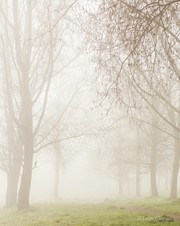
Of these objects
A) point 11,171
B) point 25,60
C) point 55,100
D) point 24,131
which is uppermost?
point 55,100

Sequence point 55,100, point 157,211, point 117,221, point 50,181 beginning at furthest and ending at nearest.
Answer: point 50,181, point 55,100, point 157,211, point 117,221

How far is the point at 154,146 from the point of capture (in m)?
27.5

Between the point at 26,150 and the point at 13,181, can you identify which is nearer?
the point at 26,150

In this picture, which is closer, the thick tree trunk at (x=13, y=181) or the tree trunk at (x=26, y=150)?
the tree trunk at (x=26, y=150)

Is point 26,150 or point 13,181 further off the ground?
point 26,150

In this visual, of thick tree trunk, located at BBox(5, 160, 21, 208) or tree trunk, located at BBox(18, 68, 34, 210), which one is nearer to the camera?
tree trunk, located at BBox(18, 68, 34, 210)

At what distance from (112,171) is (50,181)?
25789 millimetres

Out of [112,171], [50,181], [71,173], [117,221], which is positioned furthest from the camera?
[71,173]

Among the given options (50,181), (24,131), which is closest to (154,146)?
(24,131)

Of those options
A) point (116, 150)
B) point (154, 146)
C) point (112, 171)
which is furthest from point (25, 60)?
point (112, 171)

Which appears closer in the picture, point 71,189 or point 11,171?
point 11,171

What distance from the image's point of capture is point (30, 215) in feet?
50.4

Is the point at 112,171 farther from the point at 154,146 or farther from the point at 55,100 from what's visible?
the point at 154,146

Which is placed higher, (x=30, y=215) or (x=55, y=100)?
(x=55, y=100)
